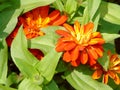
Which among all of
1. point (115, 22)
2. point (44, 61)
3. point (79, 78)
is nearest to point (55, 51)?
point (44, 61)

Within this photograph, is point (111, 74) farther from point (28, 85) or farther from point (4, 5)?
point (4, 5)

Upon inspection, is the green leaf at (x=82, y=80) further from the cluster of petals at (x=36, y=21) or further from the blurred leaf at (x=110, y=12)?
the blurred leaf at (x=110, y=12)

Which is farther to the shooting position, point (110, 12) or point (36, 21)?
point (110, 12)

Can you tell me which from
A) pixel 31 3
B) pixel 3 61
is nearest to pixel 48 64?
pixel 3 61

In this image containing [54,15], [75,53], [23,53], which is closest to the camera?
[75,53]

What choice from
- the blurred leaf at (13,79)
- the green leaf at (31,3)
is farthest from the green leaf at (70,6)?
the blurred leaf at (13,79)

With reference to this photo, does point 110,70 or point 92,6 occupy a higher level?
Answer: point 92,6

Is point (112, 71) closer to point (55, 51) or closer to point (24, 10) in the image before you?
point (55, 51)
